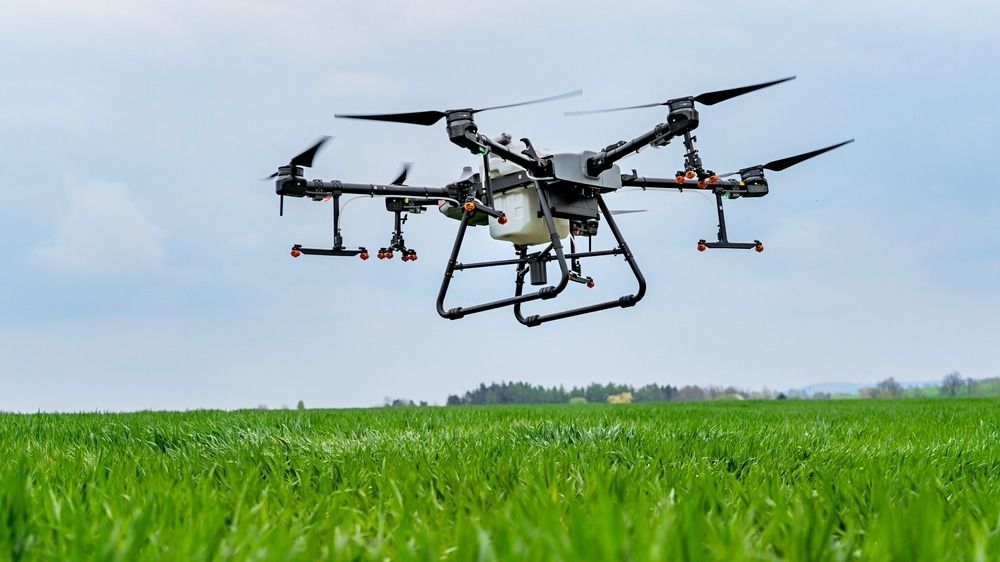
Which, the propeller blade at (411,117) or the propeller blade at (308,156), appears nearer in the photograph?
the propeller blade at (411,117)

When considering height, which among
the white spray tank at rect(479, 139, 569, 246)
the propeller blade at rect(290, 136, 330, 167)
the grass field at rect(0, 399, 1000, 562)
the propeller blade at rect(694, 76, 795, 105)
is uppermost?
the propeller blade at rect(694, 76, 795, 105)

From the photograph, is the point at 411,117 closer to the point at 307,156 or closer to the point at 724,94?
the point at 307,156

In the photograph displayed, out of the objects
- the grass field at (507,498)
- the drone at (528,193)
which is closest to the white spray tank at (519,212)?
the drone at (528,193)

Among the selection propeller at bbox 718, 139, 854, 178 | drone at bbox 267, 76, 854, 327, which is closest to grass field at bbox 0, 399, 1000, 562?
drone at bbox 267, 76, 854, 327

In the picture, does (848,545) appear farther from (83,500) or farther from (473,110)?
(473,110)

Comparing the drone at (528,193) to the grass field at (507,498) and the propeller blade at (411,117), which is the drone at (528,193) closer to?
the propeller blade at (411,117)

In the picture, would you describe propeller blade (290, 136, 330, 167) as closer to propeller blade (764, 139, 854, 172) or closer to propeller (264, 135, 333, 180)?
propeller (264, 135, 333, 180)
